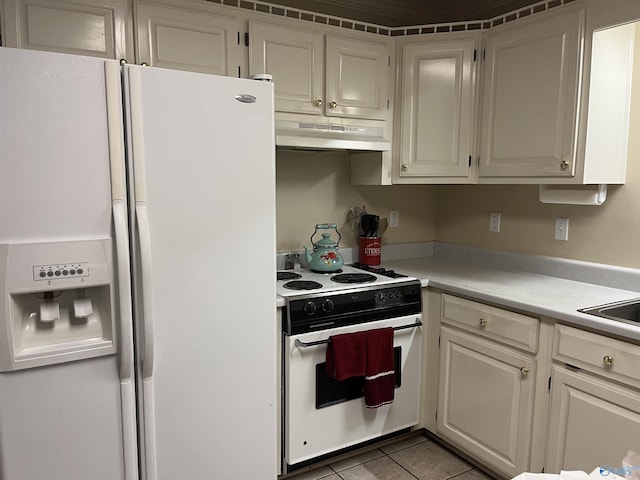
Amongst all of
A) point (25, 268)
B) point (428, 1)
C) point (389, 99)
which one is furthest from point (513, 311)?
point (428, 1)

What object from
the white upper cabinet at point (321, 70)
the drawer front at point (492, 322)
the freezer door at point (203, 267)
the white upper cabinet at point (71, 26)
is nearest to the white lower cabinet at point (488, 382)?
the drawer front at point (492, 322)

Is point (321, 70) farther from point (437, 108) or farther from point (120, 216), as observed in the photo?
point (120, 216)

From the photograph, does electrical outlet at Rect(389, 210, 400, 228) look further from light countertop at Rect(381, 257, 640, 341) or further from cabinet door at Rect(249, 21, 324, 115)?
cabinet door at Rect(249, 21, 324, 115)

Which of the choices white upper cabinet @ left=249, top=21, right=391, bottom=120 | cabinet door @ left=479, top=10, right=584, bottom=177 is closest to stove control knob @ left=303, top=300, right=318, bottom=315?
white upper cabinet @ left=249, top=21, right=391, bottom=120

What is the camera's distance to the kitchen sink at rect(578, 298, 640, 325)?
1.85 meters

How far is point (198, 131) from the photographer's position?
1.64m

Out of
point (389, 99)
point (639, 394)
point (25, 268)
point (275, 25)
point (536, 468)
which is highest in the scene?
point (275, 25)

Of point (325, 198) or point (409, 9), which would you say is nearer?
point (325, 198)

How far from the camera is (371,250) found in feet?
9.43

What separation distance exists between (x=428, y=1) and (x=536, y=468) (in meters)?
2.65

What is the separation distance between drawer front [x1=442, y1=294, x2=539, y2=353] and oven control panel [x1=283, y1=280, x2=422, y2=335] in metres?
0.19

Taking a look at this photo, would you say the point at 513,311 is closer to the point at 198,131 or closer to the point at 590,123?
the point at 590,123

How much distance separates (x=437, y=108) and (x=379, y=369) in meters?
1.40

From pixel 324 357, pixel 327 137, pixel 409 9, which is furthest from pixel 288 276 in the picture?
pixel 409 9
